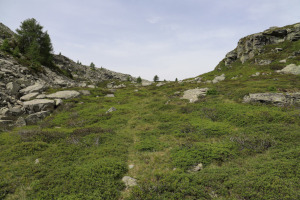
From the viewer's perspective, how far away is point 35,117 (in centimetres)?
1830

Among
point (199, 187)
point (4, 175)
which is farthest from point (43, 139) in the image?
point (199, 187)

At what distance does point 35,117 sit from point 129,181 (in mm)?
17333

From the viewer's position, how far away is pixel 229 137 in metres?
12.2

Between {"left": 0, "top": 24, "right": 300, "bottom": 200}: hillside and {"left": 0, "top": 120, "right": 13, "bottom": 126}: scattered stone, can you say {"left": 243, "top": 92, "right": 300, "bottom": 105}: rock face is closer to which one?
{"left": 0, "top": 24, "right": 300, "bottom": 200}: hillside

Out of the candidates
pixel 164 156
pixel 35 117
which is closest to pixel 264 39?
pixel 164 156

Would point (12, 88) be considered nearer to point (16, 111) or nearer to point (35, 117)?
point (16, 111)

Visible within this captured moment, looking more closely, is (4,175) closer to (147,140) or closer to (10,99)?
(147,140)

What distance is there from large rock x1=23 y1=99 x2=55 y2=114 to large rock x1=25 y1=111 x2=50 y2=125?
4.86 feet

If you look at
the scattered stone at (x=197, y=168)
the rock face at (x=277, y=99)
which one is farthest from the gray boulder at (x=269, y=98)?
the scattered stone at (x=197, y=168)

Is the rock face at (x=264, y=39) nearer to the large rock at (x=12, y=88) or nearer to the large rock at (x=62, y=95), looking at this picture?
the large rock at (x=62, y=95)

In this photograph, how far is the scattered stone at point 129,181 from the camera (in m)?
7.94

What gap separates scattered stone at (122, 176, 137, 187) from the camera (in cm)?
794

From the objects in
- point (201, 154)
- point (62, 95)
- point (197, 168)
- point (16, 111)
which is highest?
point (62, 95)

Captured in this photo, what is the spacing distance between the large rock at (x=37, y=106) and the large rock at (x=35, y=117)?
1.48 meters
